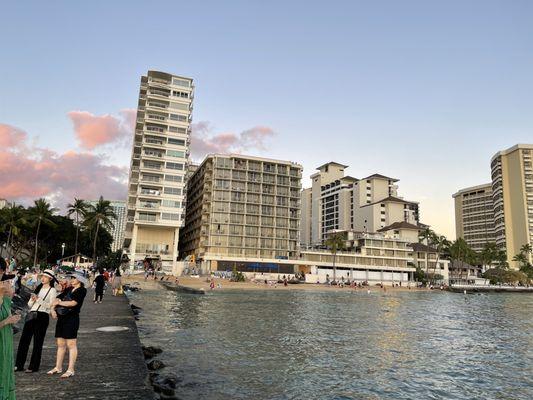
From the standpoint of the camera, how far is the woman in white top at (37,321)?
9281 millimetres

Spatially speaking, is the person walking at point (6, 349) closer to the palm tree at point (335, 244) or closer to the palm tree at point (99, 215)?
the palm tree at point (99, 215)

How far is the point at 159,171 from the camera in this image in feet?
331

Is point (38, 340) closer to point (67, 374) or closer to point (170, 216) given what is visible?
point (67, 374)

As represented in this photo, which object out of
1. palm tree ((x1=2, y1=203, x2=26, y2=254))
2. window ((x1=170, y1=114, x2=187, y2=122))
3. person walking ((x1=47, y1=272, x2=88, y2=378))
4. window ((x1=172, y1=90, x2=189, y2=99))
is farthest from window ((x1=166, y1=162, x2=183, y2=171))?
person walking ((x1=47, y1=272, x2=88, y2=378))

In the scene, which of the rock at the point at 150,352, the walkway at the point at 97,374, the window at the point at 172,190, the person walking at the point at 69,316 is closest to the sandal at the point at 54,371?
the person walking at the point at 69,316

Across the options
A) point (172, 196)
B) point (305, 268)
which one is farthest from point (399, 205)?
point (172, 196)

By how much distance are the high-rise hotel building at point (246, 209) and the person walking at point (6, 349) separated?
108 meters

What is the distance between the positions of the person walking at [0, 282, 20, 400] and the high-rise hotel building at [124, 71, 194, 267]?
95490mm

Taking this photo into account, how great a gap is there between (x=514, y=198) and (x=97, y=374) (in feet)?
672

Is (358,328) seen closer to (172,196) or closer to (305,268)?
(172,196)

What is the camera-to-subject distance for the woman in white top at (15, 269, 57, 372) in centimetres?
928

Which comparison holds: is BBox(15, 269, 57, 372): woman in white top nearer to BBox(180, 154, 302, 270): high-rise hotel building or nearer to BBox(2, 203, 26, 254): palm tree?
BBox(2, 203, 26, 254): palm tree

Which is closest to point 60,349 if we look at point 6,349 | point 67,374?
point 67,374

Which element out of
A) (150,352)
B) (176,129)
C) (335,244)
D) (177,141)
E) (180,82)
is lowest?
(150,352)
